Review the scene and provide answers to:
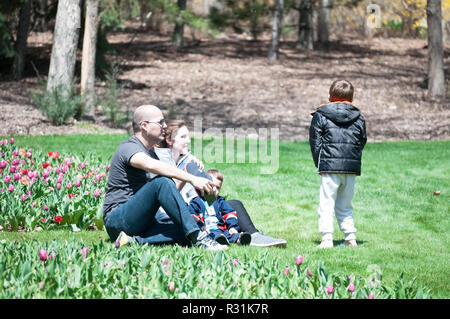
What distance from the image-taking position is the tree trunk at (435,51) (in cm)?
1545

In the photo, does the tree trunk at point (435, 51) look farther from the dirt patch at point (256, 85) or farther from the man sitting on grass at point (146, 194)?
the man sitting on grass at point (146, 194)

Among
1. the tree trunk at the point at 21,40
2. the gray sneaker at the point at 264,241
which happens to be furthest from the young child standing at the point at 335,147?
the tree trunk at the point at 21,40

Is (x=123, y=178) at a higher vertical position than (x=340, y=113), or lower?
lower

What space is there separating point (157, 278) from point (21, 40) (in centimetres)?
1472

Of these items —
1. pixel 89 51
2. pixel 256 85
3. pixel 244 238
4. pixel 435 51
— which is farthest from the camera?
pixel 256 85

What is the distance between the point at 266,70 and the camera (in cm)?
2030

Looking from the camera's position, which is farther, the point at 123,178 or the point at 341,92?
the point at 341,92

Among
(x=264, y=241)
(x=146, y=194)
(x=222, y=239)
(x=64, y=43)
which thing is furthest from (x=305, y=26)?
(x=146, y=194)

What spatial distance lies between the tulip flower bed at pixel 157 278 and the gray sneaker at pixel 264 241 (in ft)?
3.90

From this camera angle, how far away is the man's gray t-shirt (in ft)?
16.6

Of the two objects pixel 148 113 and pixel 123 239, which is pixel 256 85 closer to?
pixel 148 113

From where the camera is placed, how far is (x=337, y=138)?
5.40m

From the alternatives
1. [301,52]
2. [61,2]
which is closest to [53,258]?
[61,2]

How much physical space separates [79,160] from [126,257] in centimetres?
409
